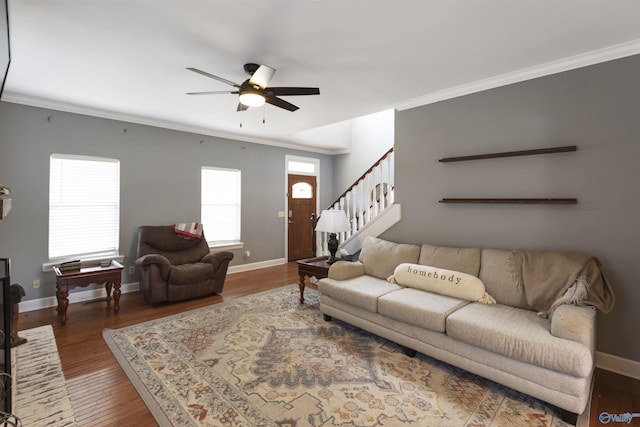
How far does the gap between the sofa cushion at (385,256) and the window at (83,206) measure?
3646 millimetres

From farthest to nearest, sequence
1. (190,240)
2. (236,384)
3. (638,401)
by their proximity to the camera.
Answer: (190,240), (236,384), (638,401)

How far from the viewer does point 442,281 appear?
2.88m

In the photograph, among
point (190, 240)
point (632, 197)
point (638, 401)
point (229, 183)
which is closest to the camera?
point (638, 401)

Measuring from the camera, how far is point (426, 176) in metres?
3.71

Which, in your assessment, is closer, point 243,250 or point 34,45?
point 34,45

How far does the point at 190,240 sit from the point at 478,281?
4.03 metres

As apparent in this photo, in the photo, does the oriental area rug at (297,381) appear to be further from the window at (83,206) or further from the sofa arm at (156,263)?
the window at (83,206)

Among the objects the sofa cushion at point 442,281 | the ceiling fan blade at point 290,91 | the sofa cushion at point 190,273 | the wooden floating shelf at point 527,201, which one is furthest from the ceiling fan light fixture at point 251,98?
the sofa cushion at point 190,273

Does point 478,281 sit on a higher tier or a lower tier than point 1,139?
lower

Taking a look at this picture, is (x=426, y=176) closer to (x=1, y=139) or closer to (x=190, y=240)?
(x=190, y=240)

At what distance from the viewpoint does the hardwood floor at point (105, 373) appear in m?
2.01

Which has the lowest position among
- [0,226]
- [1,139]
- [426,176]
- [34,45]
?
[0,226]

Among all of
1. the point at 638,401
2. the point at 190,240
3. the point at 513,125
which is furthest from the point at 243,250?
the point at 638,401

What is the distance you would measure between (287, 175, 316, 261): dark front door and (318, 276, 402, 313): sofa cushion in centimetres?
332
